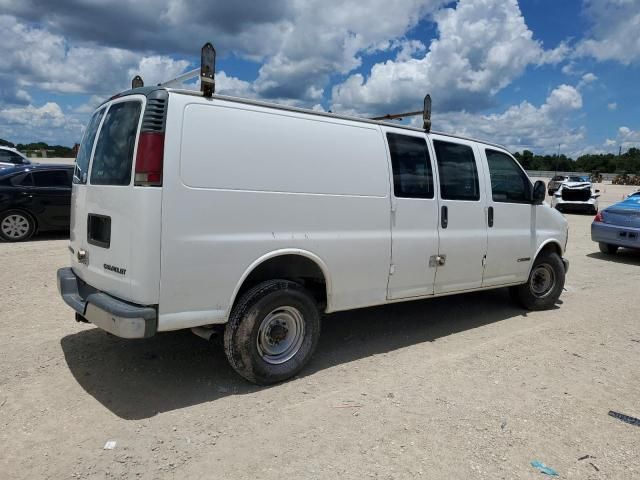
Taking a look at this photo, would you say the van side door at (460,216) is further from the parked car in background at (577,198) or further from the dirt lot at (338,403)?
the parked car in background at (577,198)

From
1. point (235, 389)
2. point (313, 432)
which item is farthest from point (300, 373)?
point (313, 432)

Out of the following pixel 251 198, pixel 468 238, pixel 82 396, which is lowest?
pixel 82 396

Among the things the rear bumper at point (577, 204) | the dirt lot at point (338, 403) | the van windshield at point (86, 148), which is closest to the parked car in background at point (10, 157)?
the dirt lot at point (338, 403)

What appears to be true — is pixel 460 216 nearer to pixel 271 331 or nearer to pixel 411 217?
pixel 411 217

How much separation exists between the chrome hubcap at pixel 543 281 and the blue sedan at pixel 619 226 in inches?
199

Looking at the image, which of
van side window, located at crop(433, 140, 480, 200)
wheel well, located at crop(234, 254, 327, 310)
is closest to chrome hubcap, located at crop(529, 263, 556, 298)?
van side window, located at crop(433, 140, 480, 200)

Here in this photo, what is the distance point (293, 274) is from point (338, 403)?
1.11m

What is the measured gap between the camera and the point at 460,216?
17.3ft

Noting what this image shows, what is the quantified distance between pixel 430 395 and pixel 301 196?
1.89 meters

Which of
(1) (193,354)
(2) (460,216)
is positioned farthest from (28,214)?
(2) (460,216)

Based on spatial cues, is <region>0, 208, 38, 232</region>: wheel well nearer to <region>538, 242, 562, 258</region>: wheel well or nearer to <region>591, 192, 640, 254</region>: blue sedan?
<region>538, 242, 562, 258</region>: wheel well

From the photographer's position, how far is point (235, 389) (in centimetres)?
391

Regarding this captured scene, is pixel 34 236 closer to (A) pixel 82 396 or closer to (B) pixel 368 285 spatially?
(A) pixel 82 396

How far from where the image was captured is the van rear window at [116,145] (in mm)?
3441
